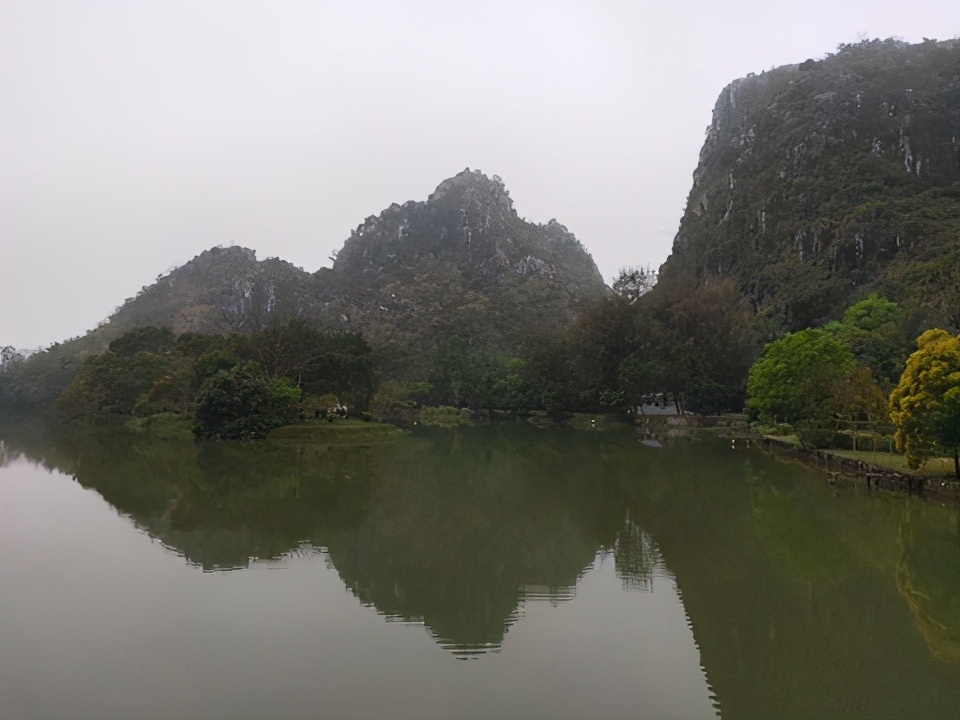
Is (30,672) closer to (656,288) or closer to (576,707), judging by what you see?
(576,707)

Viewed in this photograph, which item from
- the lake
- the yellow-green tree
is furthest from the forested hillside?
the lake

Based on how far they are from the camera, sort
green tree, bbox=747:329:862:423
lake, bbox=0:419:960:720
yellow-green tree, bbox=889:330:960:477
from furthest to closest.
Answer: green tree, bbox=747:329:862:423 < yellow-green tree, bbox=889:330:960:477 < lake, bbox=0:419:960:720

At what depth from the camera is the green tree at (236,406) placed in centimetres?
3338

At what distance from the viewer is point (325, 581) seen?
10789 millimetres

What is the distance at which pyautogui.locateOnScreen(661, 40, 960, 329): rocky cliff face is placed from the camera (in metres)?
50.5

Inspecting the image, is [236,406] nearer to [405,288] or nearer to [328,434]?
[328,434]

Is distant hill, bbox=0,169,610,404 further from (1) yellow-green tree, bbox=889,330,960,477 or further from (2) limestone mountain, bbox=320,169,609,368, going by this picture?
(1) yellow-green tree, bbox=889,330,960,477

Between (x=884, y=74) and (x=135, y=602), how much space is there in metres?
80.9

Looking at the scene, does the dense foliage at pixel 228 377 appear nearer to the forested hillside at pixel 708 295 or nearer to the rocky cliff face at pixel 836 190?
the forested hillside at pixel 708 295

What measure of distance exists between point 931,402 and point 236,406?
2727 cm

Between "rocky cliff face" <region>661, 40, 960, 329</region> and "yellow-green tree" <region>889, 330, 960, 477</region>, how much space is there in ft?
73.3

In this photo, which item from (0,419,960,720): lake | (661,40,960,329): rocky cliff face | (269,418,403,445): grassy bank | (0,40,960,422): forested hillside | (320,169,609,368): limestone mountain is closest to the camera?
(0,419,960,720): lake

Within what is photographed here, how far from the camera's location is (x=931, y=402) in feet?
52.5

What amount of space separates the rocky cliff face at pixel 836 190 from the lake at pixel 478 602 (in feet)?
93.1
